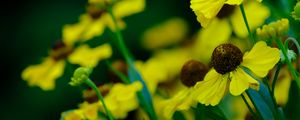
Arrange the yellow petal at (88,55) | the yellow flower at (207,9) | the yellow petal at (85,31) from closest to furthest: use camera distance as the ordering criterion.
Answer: the yellow flower at (207,9) < the yellow petal at (88,55) < the yellow petal at (85,31)

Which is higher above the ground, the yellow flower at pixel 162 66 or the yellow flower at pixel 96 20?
the yellow flower at pixel 96 20

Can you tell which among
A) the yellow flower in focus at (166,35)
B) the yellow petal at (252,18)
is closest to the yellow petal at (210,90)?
the yellow petal at (252,18)

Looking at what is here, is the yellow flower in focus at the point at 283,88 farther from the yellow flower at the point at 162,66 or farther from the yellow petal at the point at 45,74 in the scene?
the yellow petal at the point at 45,74

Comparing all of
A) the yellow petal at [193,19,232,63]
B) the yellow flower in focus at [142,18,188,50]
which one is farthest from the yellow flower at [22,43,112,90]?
the yellow flower in focus at [142,18,188,50]

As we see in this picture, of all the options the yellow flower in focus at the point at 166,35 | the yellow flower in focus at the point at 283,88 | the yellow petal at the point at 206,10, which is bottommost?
the yellow flower in focus at the point at 283,88

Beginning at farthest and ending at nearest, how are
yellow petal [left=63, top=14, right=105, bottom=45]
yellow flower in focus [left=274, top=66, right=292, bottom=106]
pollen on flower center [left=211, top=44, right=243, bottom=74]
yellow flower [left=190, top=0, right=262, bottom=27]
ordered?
1. yellow petal [left=63, top=14, right=105, bottom=45]
2. yellow flower in focus [left=274, top=66, right=292, bottom=106]
3. pollen on flower center [left=211, top=44, right=243, bottom=74]
4. yellow flower [left=190, top=0, right=262, bottom=27]

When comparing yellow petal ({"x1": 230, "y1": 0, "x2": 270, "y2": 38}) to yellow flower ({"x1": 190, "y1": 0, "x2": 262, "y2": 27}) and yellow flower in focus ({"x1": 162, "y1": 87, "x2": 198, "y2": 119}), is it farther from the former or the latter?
yellow flower ({"x1": 190, "y1": 0, "x2": 262, "y2": 27})

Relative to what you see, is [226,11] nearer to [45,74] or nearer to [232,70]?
[45,74]
